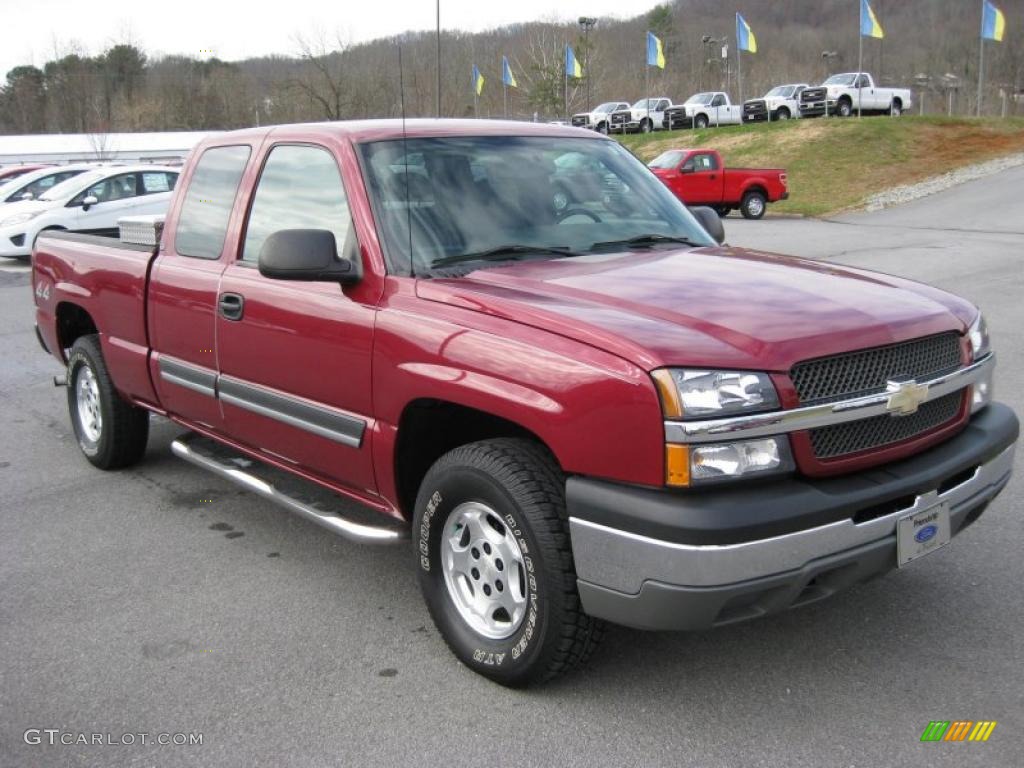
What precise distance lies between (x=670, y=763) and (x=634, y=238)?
2.23 m

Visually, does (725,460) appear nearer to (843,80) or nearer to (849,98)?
(849,98)

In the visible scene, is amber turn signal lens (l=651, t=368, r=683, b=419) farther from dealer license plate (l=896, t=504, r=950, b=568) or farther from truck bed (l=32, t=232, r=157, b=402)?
truck bed (l=32, t=232, r=157, b=402)

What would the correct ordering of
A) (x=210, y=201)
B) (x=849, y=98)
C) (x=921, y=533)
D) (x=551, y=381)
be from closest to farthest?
(x=551, y=381)
(x=921, y=533)
(x=210, y=201)
(x=849, y=98)

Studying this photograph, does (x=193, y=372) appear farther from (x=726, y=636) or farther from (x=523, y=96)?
(x=523, y=96)

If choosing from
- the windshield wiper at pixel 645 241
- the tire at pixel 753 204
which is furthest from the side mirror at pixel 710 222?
the tire at pixel 753 204

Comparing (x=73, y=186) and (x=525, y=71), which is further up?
(x=525, y=71)

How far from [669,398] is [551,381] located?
393 mm

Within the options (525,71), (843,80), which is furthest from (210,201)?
(525,71)

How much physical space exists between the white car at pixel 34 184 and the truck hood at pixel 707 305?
19185mm

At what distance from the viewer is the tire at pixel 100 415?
581 centimetres

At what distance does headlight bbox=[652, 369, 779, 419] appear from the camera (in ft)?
9.25

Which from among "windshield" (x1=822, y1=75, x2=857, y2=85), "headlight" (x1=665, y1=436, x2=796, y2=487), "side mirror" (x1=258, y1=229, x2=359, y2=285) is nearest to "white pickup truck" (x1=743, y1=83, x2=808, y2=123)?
"windshield" (x1=822, y1=75, x2=857, y2=85)

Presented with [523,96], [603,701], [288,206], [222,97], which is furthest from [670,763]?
[523,96]

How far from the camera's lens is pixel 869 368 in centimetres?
314
